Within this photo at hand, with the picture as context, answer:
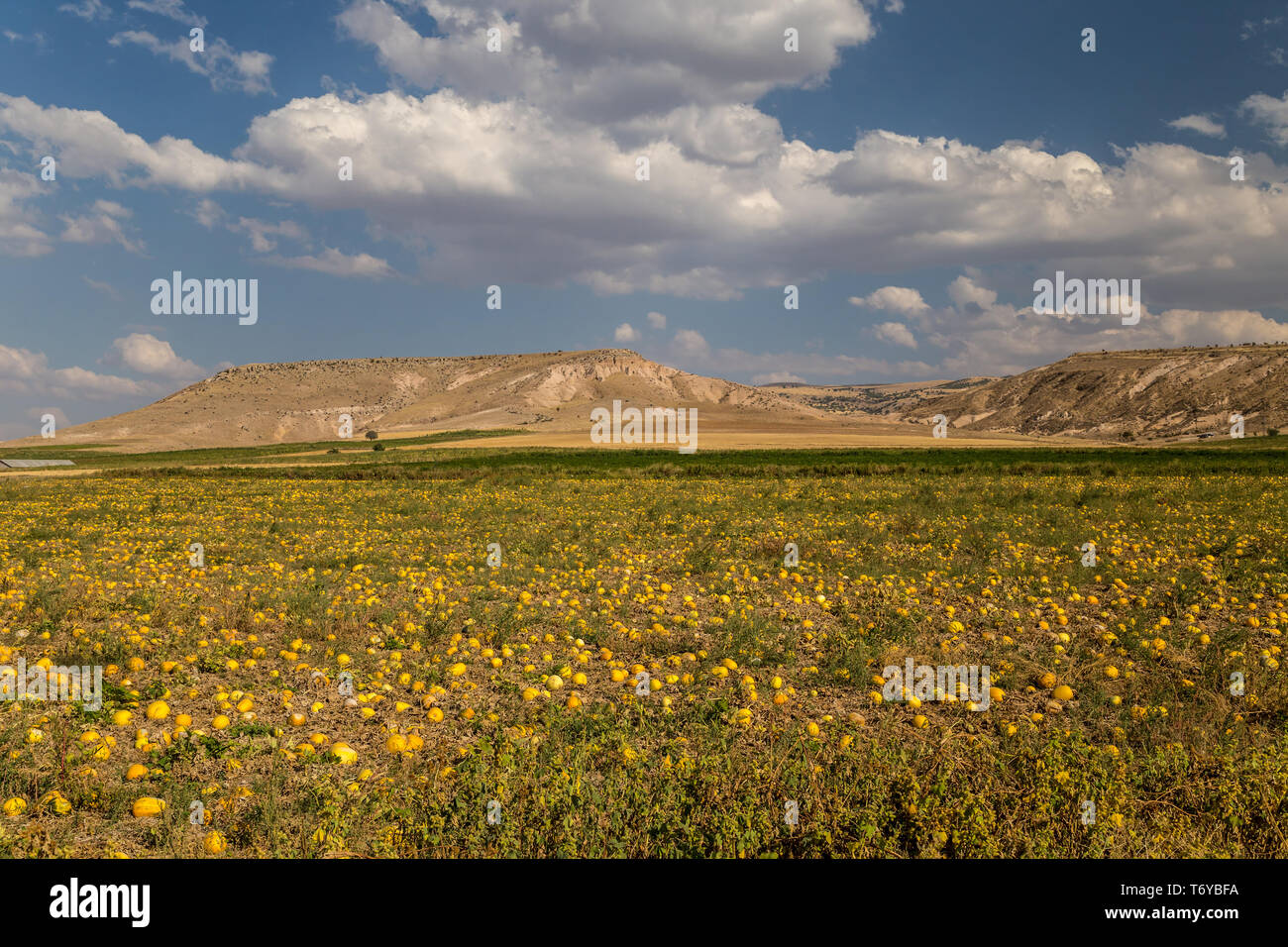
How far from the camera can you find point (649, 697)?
698cm

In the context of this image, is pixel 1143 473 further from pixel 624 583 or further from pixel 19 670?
pixel 19 670

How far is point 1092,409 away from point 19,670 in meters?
189

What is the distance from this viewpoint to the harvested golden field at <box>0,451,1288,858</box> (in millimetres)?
4555

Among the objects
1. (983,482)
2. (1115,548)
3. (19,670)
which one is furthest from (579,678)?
(983,482)

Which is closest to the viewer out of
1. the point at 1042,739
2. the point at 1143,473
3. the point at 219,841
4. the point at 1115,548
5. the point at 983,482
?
the point at 219,841

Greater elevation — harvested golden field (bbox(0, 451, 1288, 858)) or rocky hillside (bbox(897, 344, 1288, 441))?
rocky hillside (bbox(897, 344, 1288, 441))

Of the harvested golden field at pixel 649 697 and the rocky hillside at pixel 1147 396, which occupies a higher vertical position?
the rocky hillside at pixel 1147 396

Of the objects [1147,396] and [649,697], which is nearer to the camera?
[649,697]

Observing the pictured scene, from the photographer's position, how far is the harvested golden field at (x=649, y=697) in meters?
4.55

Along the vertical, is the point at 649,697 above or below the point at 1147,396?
below

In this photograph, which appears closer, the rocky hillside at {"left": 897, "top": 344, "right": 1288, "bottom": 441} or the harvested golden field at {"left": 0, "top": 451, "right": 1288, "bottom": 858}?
the harvested golden field at {"left": 0, "top": 451, "right": 1288, "bottom": 858}

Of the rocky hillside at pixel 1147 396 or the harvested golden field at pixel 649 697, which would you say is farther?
the rocky hillside at pixel 1147 396

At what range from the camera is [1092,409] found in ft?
527
